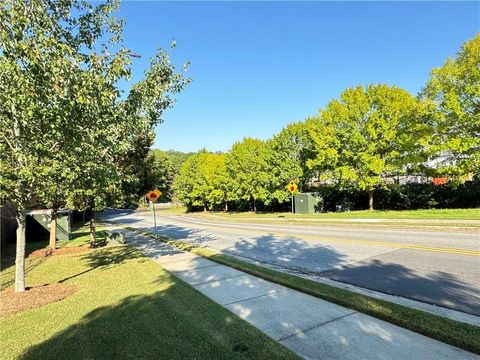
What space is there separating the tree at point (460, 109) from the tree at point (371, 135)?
1212mm

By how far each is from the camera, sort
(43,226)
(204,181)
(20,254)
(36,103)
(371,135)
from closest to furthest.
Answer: (36,103), (20,254), (43,226), (371,135), (204,181)

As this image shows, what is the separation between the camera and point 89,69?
770 centimetres

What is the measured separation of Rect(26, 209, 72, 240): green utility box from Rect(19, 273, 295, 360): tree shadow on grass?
56.6 ft

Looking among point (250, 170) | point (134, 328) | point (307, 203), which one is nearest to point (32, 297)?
point (134, 328)

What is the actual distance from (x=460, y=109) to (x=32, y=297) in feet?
77.2

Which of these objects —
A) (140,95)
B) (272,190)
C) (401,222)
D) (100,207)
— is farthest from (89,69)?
(272,190)

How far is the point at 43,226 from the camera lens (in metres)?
22.1

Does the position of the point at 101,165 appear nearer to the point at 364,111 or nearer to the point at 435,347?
the point at 435,347

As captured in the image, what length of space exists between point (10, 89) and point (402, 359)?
787 cm

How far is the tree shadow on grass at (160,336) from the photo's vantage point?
14.5ft

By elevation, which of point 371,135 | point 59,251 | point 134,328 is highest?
point 371,135

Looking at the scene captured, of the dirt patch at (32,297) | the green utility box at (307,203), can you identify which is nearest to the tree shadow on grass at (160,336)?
the dirt patch at (32,297)

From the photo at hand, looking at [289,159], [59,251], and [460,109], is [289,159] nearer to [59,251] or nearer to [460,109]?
[460,109]

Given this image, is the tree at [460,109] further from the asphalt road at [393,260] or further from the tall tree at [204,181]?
the tall tree at [204,181]
